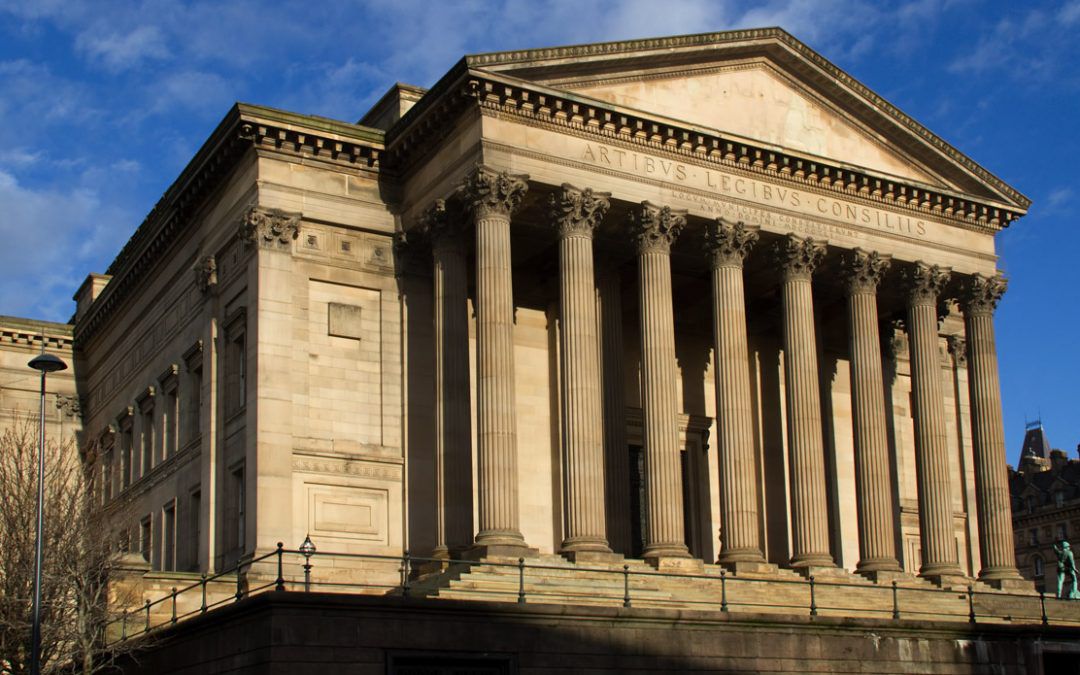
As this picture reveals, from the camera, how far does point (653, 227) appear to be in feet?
139

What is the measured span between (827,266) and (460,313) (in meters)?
13.5

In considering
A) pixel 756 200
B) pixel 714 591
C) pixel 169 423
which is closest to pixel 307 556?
pixel 714 591

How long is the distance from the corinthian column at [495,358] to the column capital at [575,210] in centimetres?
126

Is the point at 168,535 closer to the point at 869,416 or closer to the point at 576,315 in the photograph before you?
the point at 576,315

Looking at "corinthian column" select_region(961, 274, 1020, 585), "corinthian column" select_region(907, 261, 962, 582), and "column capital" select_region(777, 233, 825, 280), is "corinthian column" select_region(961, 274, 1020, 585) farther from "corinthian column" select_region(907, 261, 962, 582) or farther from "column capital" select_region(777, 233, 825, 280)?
"column capital" select_region(777, 233, 825, 280)

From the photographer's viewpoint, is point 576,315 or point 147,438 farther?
point 147,438

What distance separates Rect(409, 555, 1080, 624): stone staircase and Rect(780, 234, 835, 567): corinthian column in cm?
109

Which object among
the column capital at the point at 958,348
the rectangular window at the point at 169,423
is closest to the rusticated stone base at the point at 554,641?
the rectangular window at the point at 169,423

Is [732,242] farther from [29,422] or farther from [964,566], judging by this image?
[29,422]

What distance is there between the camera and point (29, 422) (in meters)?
60.2

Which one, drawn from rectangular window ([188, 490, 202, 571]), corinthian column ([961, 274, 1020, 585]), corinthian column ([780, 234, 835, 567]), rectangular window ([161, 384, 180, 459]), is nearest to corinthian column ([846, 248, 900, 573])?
corinthian column ([780, 234, 835, 567])

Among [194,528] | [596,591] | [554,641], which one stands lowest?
[554,641]

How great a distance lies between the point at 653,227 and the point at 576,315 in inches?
163

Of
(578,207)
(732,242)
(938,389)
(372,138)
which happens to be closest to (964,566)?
(938,389)
